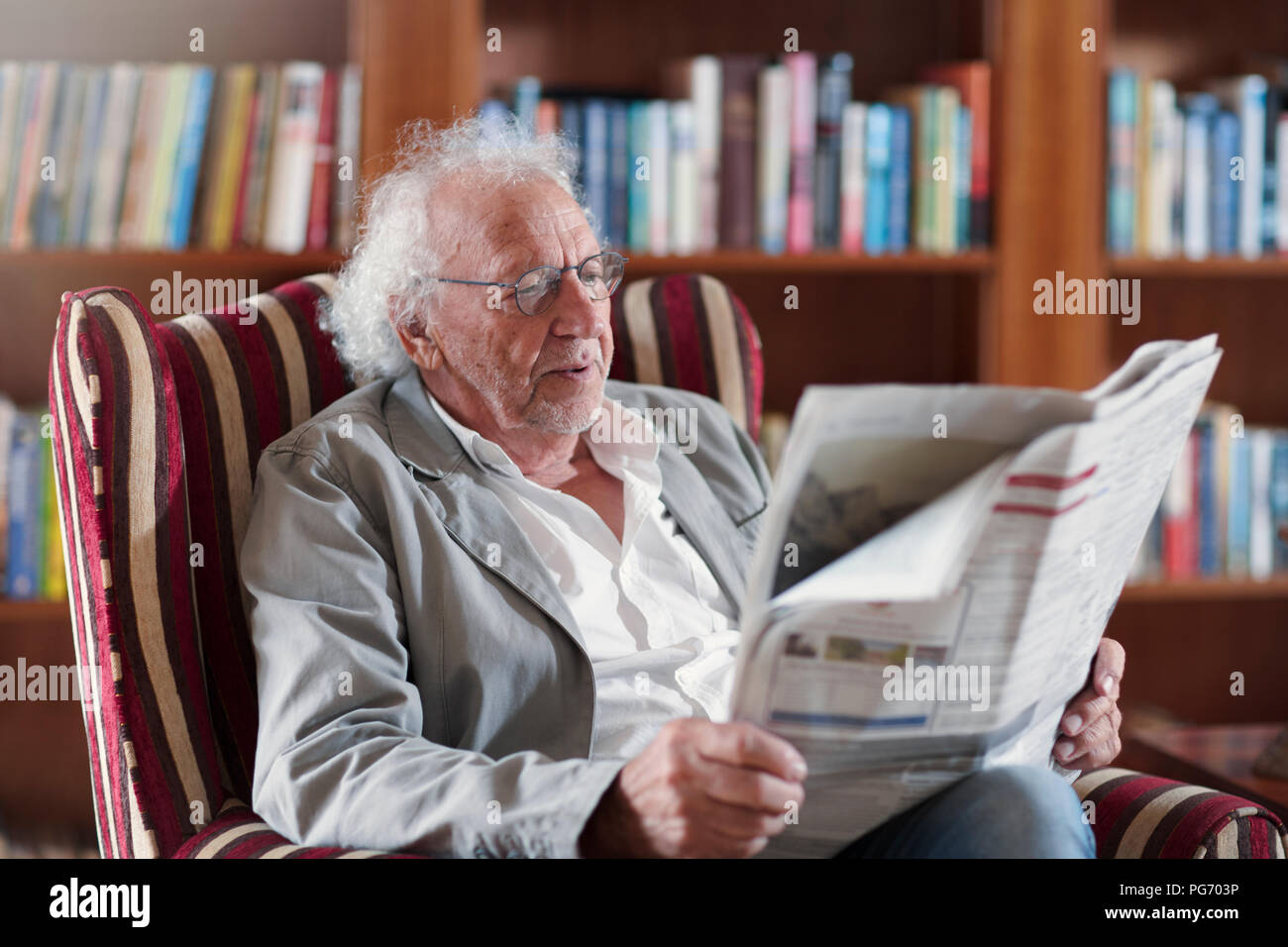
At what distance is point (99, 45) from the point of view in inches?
79.2

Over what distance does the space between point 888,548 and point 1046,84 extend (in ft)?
4.65

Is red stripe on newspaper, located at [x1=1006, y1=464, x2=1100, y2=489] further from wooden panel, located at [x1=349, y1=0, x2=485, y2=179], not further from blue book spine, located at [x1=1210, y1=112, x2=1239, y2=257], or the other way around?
blue book spine, located at [x1=1210, y1=112, x2=1239, y2=257]

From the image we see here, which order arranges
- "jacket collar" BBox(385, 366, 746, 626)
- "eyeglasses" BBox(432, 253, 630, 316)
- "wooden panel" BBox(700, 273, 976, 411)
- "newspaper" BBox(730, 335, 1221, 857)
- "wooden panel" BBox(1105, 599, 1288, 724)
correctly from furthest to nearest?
"wooden panel" BBox(1105, 599, 1288, 724) < "wooden panel" BBox(700, 273, 976, 411) < "eyeglasses" BBox(432, 253, 630, 316) < "jacket collar" BBox(385, 366, 746, 626) < "newspaper" BBox(730, 335, 1221, 857)

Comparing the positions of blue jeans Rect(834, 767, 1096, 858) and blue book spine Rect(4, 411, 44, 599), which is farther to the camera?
blue book spine Rect(4, 411, 44, 599)

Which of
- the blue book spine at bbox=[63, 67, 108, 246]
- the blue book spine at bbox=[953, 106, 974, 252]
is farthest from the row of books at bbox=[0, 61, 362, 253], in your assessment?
the blue book spine at bbox=[953, 106, 974, 252]

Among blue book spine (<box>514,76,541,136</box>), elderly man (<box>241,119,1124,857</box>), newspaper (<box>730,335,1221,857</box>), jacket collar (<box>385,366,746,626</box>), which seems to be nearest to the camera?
newspaper (<box>730,335,1221,857</box>)

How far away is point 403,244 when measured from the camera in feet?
4.29

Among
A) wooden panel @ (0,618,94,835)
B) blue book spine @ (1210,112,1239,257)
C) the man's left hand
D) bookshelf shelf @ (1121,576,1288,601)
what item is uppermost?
blue book spine @ (1210,112,1239,257)

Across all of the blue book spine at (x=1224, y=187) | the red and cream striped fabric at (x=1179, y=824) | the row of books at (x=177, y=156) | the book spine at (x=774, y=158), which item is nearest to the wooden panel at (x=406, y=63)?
the row of books at (x=177, y=156)

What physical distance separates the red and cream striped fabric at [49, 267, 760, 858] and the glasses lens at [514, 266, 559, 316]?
285 mm

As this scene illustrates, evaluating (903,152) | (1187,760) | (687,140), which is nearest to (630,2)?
(687,140)

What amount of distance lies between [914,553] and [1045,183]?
138 cm

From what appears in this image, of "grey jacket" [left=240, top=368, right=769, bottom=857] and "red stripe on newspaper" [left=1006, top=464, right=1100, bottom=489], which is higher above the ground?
"red stripe on newspaper" [left=1006, top=464, right=1100, bottom=489]

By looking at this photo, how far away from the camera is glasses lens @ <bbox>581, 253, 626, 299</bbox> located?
1278 mm
